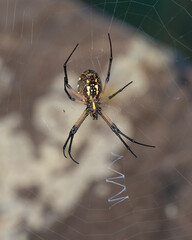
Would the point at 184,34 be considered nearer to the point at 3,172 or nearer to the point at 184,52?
the point at 184,52

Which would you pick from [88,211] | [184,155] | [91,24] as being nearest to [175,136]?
[184,155]

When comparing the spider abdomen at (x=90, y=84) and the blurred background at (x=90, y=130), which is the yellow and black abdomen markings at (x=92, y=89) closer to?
the spider abdomen at (x=90, y=84)

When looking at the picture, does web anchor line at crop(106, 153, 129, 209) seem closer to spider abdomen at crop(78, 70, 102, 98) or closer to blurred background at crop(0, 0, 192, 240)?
blurred background at crop(0, 0, 192, 240)

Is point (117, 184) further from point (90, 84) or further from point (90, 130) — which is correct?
point (90, 84)

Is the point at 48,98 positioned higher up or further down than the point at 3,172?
higher up

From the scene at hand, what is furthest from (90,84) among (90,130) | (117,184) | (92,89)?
(117,184)

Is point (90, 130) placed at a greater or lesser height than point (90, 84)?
lesser

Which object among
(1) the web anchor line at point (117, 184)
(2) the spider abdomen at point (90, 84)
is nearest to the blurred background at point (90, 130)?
(1) the web anchor line at point (117, 184)

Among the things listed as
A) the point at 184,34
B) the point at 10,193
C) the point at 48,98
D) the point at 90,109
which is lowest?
the point at 10,193
